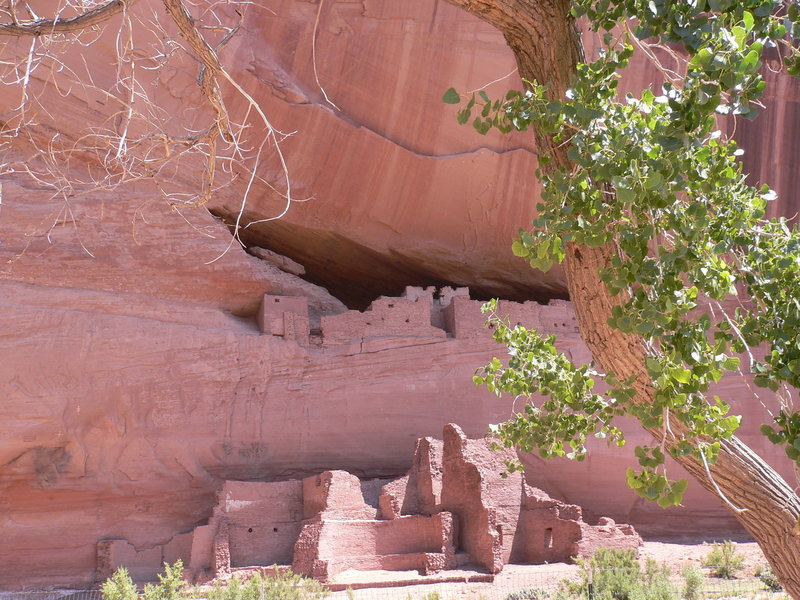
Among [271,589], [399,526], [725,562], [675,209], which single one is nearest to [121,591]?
[271,589]

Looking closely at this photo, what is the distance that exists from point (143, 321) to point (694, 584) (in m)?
8.42

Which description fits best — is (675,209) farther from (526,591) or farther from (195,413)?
(195,413)

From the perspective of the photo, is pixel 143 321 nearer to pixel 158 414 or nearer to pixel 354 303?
pixel 158 414

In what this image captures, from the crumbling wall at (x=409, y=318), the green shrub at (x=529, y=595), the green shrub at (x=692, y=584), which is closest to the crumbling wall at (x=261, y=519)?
the crumbling wall at (x=409, y=318)

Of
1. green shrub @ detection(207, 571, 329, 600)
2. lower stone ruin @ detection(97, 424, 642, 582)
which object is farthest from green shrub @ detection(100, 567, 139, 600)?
lower stone ruin @ detection(97, 424, 642, 582)

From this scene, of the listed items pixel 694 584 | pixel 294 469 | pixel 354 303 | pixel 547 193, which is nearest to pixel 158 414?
pixel 294 469

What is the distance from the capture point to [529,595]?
11141 millimetres

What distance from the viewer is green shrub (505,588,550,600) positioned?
10945 mm

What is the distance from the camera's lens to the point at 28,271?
13250 mm

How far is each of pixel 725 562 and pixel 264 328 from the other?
7498mm

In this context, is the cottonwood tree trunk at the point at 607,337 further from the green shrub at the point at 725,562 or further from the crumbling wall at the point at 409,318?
the crumbling wall at the point at 409,318

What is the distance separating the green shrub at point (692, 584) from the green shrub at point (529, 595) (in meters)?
1.65

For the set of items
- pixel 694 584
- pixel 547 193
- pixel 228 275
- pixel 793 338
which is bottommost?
pixel 694 584

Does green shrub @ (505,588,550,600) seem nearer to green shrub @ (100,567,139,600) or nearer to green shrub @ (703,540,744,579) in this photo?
green shrub @ (703,540,744,579)
